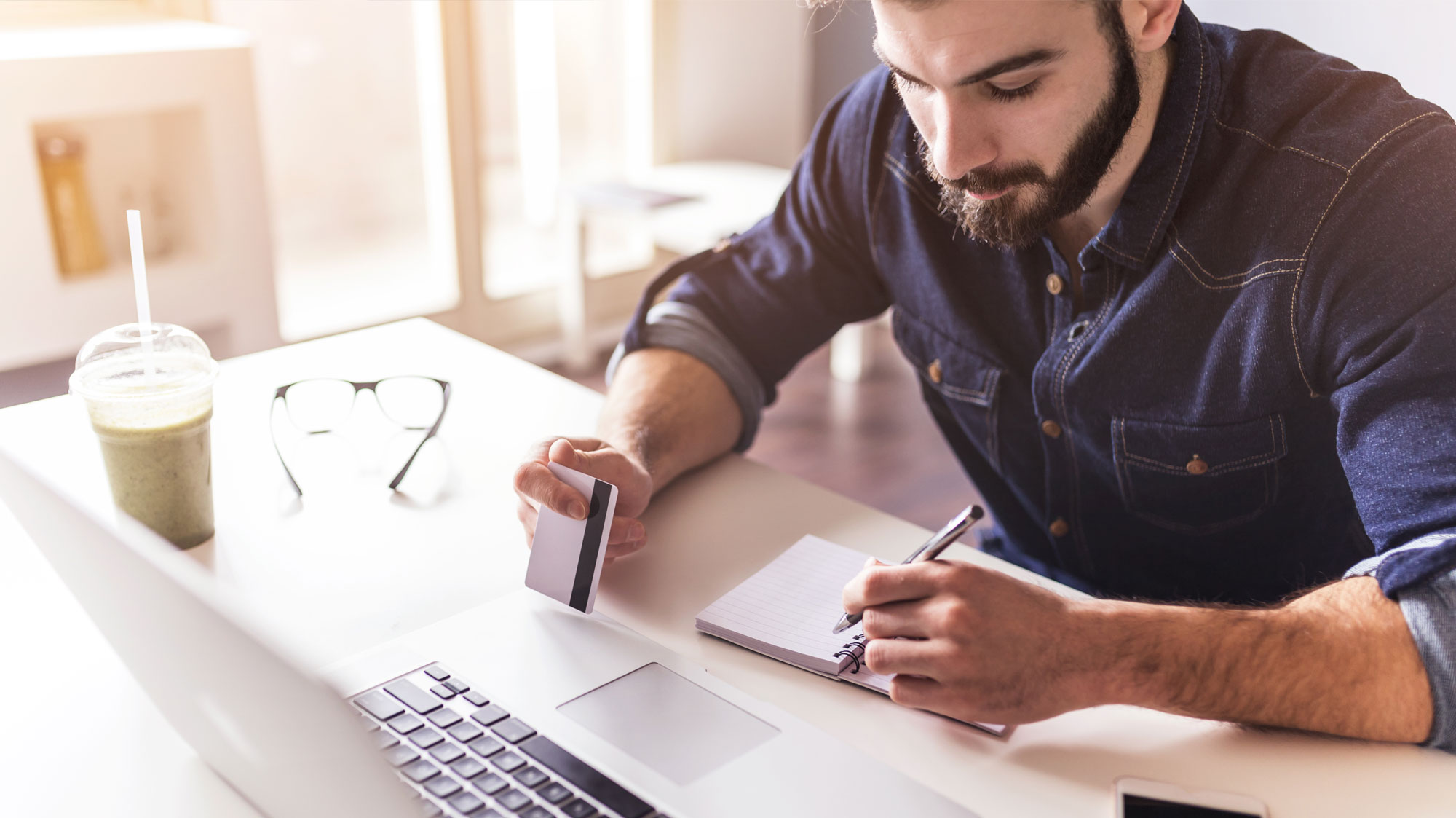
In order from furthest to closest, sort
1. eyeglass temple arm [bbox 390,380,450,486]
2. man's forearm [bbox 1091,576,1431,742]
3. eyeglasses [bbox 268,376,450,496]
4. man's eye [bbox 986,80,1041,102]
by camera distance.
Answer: eyeglasses [bbox 268,376,450,496] → eyeglass temple arm [bbox 390,380,450,486] → man's eye [bbox 986,80,1041,102] → man's forearm [bbox 1091,576,1431,742]

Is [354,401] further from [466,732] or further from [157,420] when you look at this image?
A: [466,732]

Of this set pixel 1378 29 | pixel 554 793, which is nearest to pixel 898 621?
pixel 554 793

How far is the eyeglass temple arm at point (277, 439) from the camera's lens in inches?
39.8

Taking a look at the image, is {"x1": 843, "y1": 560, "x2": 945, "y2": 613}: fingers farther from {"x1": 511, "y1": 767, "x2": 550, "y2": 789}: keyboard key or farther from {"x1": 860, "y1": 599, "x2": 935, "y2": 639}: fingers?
{"x1": 511, "y1": 767, "x2": 550, "y2": 789}: keyboard key

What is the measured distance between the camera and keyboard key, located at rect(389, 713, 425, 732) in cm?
66

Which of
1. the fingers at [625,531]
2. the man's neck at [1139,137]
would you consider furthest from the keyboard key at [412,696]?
the man's neck at [1139,137]

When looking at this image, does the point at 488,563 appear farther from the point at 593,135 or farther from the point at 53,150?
the point at 593,135

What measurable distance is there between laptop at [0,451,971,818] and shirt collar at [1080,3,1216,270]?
53 cm

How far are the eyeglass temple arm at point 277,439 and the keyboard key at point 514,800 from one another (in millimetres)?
485

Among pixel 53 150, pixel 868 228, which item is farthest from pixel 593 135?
pixel 868 228

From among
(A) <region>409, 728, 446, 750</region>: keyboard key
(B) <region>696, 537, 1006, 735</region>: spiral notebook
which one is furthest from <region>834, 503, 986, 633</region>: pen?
(A) <region>409, 728, 446, 750</region>: keyboard key

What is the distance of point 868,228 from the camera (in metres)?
1.22

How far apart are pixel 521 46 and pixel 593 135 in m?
0.39

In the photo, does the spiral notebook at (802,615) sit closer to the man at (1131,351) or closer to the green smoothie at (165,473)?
the man at (1131,351)
